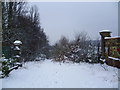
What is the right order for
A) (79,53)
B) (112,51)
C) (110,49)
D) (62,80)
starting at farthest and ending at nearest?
(79,53) < (110,49) < (112,51) < (62,80)

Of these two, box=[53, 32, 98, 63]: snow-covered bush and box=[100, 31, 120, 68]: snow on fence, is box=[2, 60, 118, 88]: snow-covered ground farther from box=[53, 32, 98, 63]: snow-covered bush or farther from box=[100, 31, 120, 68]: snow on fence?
box=[53, 32, 98, 63]: snow-covered bush

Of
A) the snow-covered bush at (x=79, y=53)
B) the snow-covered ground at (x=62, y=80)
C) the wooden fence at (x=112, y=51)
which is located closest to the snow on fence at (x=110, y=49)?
the wooden fence at (x=112, y=51)

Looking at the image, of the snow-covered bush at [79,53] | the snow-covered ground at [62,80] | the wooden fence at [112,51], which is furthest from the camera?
the snow-covered bush at [79,53]

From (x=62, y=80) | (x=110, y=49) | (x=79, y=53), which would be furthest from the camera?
(x=79, y=53)

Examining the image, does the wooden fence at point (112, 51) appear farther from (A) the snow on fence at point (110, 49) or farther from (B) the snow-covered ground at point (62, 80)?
(B) the snow-covered ground at point (62, 80)

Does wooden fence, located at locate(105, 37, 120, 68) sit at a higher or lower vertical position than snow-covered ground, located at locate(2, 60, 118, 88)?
higher

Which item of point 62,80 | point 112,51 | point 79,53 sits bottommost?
point 62,80

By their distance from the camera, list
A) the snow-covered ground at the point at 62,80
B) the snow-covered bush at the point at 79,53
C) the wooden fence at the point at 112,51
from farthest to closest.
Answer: the snow-covered bush at the point at 79,53 → the wooden fence at the point at 112,51 → the snow-covered ground at the point at 62,80

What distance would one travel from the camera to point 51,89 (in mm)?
4383

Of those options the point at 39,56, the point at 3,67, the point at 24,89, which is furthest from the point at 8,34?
the point at 24,89

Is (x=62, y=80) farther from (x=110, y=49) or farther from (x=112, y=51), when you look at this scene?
(x=110, y=49)

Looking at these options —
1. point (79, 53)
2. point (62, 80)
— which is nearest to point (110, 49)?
point (79, 53)

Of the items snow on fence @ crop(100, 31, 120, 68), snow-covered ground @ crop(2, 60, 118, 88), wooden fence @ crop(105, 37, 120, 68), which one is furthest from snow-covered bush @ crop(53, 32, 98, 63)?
snow-covered ground @ crop(2, 60, 118, 88)

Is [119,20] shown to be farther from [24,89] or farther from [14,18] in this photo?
[14,18]
